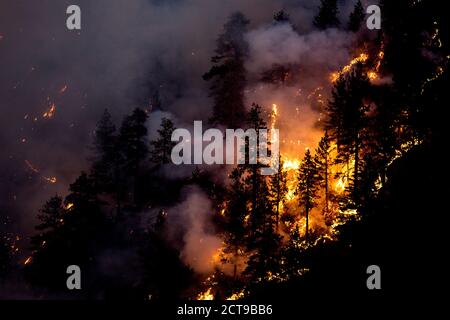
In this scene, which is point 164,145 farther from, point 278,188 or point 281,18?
point 281,18

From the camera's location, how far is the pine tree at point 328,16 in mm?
61188

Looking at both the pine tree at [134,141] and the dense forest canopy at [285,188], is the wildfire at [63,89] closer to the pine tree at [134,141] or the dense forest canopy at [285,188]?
the dense forest canopy at [285,188]

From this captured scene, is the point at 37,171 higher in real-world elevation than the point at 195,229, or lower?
higher

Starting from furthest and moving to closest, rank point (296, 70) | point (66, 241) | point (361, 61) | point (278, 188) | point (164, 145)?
point (296, 70) < point (361, 61) < point (164, 145) < point (278, 188) < point (66, 241)

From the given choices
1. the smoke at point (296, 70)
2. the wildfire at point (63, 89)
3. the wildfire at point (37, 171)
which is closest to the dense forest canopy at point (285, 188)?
the smoke at point (296, 70)

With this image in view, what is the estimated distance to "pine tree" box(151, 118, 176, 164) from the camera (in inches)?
2079

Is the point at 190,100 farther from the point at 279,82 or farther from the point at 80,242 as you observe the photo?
the point at 80,242

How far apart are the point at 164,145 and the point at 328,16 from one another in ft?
116

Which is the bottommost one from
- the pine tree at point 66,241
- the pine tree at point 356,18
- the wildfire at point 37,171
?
the pine tree at point 66,241

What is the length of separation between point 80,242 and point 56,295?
701 centimetres

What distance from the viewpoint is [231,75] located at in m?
56.2

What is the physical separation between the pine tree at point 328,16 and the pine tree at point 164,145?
3133 cm

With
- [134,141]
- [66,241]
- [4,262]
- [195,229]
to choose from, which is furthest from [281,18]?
[4,262]
